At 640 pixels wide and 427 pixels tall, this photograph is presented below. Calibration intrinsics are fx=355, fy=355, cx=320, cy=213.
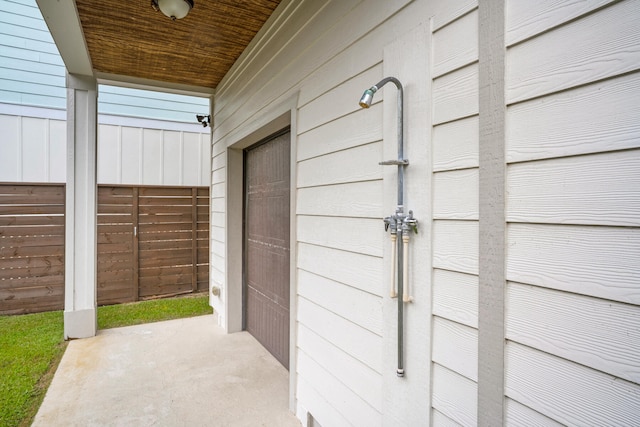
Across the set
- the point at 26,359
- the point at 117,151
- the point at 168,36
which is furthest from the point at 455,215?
the point at 117,151

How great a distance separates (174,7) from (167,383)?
2679 millimetres

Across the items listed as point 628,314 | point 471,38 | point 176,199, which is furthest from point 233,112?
point 628,314

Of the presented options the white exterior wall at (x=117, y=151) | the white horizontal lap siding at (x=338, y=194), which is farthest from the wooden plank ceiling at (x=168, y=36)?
the white exterior wall at (x=117, y=151)

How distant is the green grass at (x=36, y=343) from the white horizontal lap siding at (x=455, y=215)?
2598 millimetres

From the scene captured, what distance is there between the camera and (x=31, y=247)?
4.35 metres

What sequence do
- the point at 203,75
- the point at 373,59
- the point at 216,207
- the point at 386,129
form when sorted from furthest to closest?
1. the point at 216,207
2. the point at 203,75
3. the point at 373,59
4. the point at 386,129

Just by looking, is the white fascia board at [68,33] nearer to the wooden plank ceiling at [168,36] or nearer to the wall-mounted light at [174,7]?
the wooden plank ceiling at [168,36]

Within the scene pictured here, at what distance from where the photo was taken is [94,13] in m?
2.57

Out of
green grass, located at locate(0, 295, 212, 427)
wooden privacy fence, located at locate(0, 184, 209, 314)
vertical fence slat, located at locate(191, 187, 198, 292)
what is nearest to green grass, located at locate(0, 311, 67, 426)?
green grass, located at locate(0, 295, 212, 427)

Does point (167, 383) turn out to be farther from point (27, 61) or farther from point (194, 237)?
point (27, 61)

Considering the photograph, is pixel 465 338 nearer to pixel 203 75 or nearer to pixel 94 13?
pixel 94 13

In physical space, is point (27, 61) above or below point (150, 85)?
above

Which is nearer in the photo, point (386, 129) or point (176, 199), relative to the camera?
point (386, 129)

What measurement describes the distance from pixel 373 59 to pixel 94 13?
2.26m
